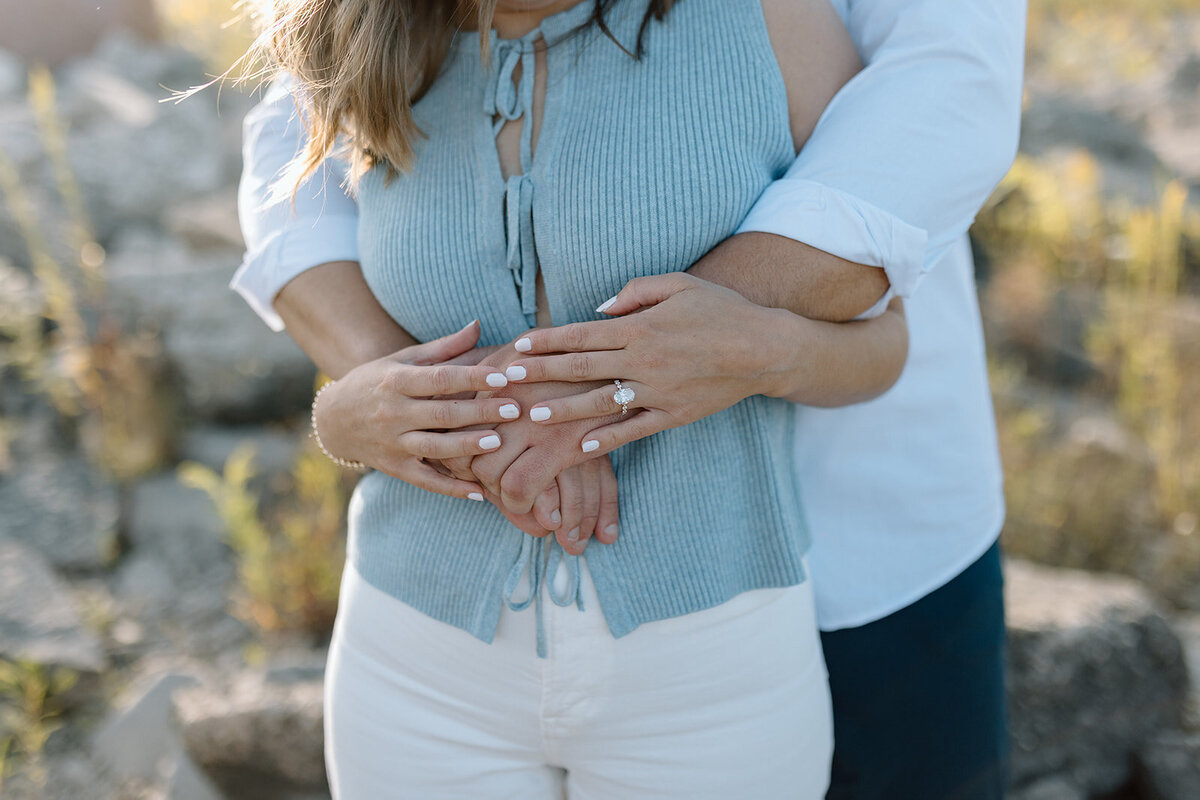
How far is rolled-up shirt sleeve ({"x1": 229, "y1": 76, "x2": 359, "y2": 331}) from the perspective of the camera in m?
1.42

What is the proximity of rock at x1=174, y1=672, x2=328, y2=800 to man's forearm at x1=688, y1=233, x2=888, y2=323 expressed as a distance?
62.9 inches

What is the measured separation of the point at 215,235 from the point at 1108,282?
4657mm

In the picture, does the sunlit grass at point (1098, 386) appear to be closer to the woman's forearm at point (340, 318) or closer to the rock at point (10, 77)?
the woman's forearm at point (340, 318)

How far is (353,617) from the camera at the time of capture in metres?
1.35

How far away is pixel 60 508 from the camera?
369 centimetres

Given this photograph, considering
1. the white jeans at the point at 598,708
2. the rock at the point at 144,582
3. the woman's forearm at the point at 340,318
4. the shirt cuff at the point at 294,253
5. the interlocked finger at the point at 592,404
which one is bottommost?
the rock at the point at 144,582

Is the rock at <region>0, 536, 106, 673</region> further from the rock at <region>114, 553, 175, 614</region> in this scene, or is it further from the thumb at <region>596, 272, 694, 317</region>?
the thumb at <region>596, 272, 694, 317</region>

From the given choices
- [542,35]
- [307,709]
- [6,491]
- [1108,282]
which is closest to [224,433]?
[6,491]

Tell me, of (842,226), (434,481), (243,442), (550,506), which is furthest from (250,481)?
(842,226)

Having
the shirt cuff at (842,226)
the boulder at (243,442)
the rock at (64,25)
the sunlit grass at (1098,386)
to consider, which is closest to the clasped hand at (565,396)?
the shirt cuff at (842,226)

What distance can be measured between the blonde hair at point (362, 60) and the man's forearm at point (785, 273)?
1.01 ft

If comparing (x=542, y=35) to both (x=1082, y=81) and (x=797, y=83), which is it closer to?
(x=797, y=83)

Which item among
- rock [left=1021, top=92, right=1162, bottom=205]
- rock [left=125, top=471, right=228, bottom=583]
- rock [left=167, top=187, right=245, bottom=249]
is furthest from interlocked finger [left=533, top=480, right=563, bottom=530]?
rock [left=1021, top=92, right=1162, bottom=205]

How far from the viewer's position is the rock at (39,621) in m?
2.84
